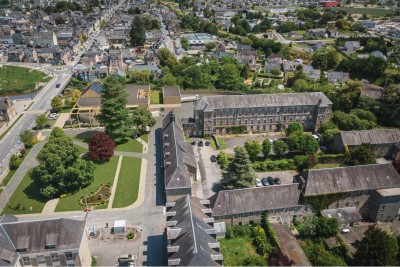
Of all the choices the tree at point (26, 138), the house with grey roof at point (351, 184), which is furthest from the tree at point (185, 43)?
the house with grey roof at point (351, 184)

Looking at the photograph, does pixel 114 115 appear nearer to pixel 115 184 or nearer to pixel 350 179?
pixel 115 184

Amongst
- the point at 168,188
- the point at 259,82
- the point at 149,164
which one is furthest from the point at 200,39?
the point at 168,188

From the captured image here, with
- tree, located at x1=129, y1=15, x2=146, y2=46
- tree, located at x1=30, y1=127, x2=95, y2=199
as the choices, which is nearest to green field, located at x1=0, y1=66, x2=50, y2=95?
tree, located at x1=129, y1=15, x2=146, y2=46

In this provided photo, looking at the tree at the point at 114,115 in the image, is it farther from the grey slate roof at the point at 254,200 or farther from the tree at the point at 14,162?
the grey slate roof at the point at 254,200

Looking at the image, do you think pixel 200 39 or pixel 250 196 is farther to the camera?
pixel 200 39

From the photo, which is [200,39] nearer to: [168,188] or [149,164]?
[149,164]

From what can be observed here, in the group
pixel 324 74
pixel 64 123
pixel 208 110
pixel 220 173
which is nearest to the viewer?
pixel 220 173

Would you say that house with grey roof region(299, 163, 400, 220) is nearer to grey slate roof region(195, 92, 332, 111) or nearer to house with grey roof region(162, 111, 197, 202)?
house with grey roof region(162, 111, 197, 202)
